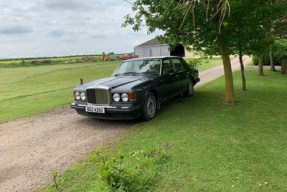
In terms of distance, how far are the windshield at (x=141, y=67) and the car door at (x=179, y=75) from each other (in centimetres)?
93

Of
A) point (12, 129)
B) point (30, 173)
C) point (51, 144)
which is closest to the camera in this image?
point (30, 173)

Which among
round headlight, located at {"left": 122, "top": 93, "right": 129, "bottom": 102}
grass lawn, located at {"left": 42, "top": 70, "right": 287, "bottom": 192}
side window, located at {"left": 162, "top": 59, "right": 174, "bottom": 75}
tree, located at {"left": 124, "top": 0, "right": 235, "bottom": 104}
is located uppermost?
tree, located at {"left": 124, "top": 0, "right": 235, "bottom": 104}

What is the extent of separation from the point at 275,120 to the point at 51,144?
16.8ft

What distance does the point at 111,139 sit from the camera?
621cm

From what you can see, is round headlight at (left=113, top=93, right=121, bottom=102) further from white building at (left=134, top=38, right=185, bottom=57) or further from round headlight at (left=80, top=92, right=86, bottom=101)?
white building at (left=134, top=38, right=185, bottom=57)

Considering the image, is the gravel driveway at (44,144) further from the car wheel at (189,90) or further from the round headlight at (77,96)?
the car wheel at (189,90)

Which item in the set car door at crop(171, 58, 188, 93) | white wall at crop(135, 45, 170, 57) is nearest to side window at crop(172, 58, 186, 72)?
car door at crop(171, 58, 188, 93)

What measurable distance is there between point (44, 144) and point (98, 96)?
1706 millimetres

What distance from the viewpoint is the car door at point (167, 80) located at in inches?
324

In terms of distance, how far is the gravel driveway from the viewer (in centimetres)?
467

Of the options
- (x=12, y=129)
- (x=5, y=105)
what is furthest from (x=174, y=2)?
(x=5, y=105)

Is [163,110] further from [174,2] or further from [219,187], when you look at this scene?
[219,187]

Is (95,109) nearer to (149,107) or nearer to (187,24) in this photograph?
(149,107)

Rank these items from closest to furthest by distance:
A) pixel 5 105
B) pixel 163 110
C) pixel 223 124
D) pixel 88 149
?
pixel 88 149
pixel 223 124
pixel 163 110
pixel 5 105
